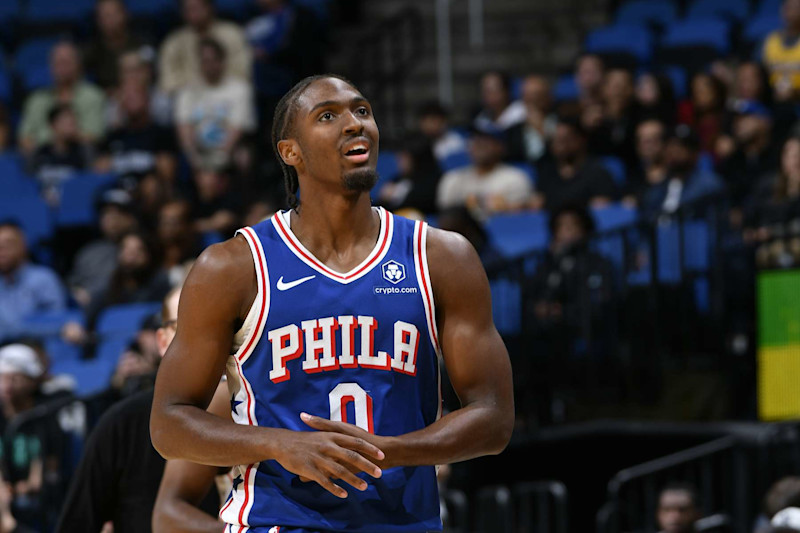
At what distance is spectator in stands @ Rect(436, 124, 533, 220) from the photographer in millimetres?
11367

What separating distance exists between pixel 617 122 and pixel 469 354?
868 cm

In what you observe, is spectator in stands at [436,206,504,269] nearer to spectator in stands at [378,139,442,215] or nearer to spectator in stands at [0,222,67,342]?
spectator in stands at [378,139,442,215]

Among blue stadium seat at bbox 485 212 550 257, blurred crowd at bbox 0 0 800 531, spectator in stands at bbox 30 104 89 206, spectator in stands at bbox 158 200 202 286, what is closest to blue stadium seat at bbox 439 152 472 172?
blurred crowd at bbox 0 0 800 531

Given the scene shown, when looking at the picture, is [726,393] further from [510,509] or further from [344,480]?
[344,480]

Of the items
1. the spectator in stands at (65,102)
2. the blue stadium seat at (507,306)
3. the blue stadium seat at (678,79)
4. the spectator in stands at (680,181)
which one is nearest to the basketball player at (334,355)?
the blue stadium seat at (507,306)

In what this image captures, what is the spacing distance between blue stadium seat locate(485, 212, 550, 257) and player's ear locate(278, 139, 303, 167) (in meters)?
7.25

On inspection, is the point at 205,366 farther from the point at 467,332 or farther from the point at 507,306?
the point at 507,306

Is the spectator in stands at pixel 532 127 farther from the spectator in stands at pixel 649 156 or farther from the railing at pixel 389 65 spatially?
the railing at pixel 389 65

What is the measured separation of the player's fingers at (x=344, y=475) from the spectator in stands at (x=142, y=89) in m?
10.7

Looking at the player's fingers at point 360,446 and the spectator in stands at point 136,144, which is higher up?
the spectator in stands at point 136,144

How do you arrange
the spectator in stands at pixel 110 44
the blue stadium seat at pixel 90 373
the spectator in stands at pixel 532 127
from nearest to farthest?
the blue stadium seat at pixel 90 373 < the spectator in stands at pixel 532 127 < the spectator in stands at pixel 110 44

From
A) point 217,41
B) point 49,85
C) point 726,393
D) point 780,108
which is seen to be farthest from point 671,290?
point 49,85

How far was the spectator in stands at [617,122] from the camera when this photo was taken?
11719 mm

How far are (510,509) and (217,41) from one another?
18.1ft
